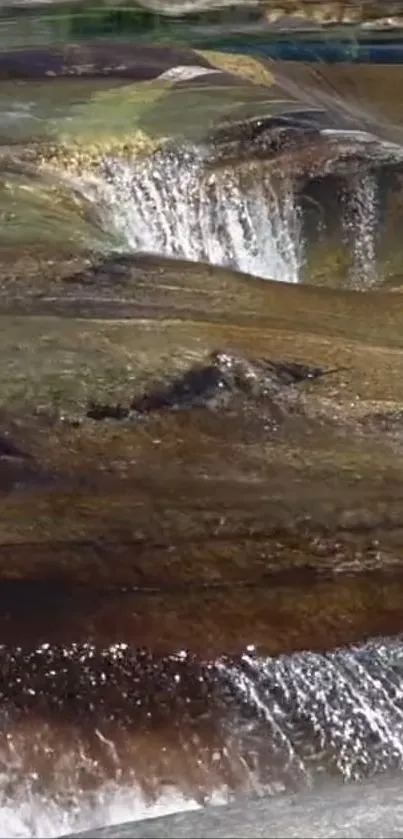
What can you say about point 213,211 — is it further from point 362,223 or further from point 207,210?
point 362,223

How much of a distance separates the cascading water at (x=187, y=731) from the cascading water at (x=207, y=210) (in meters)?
3.49

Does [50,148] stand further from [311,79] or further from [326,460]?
[326,460]

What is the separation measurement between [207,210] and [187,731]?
12.5 feet

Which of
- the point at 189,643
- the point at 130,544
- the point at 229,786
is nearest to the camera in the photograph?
the point at 229,786

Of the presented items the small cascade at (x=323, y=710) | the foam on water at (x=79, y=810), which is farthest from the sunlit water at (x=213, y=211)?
the foam on water at (x=79, y=810)

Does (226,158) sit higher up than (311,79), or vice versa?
(311,79)

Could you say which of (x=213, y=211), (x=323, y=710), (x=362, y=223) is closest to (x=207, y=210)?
(x=213, y=211)

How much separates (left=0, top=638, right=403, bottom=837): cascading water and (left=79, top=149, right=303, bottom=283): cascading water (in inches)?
138

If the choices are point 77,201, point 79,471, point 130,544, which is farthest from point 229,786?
point 77,201

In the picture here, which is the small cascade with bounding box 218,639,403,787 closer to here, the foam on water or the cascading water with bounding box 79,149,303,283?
the foam on water

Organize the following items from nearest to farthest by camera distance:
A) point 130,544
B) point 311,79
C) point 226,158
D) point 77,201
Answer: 1. point 130,544
2. point 77,201
3. point 226,158
4. point 311,79

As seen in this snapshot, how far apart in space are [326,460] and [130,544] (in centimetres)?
66

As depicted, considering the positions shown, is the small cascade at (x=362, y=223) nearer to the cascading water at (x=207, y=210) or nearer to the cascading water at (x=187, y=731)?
the cascading water at (x=207, y=210)

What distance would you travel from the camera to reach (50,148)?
6434mm
